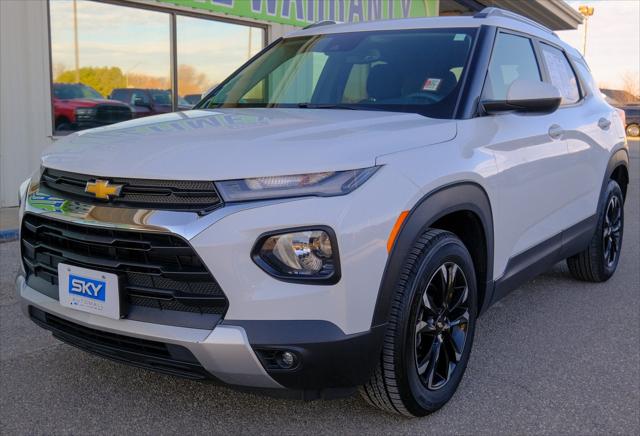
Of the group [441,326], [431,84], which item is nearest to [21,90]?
[431,84]

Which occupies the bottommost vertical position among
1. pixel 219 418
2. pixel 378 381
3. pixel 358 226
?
pixel 219 418

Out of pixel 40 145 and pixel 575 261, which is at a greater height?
pixel 40 145

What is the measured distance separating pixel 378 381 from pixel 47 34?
6793 millimetres

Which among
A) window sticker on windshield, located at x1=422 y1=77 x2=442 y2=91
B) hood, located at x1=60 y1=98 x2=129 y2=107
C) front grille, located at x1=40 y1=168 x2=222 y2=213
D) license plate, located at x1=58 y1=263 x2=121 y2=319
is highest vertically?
window sticker on windshield, located at x1=422 y1=77 x2=442 y2=91

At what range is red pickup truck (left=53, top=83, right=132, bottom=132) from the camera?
834cm

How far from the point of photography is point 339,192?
2350 mm

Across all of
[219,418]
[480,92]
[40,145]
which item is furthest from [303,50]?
[40,145]

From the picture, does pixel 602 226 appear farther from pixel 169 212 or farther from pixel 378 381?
pixel 169 212

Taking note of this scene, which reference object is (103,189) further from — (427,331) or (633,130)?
(633,130)

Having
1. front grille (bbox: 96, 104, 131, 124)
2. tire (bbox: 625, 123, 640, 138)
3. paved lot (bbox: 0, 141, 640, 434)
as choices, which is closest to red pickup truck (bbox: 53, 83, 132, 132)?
front grille (bbox: 96, 104, 131, 124)

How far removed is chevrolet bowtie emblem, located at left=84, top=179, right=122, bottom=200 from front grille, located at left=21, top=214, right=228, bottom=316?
122mm

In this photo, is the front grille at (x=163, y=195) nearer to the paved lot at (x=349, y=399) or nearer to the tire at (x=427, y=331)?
the tire at (x=427, y=331)

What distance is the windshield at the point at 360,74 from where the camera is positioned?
3.37 metres

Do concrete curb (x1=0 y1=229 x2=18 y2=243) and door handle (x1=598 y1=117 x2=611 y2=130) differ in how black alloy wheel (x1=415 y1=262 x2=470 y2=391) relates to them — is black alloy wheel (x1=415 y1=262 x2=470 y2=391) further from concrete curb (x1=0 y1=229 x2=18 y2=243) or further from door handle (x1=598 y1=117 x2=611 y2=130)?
concrete curb (x1=0 y1=229 x2=18 y2=243)
